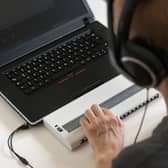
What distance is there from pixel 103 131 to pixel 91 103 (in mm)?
85

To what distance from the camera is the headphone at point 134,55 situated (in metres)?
0.71

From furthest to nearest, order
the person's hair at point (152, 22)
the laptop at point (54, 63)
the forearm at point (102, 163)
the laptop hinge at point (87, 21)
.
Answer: the laptop hinge at point (87, 21), the laptop at point (54, 63), the forearm at point (102, 163), the person's hair at point (152, 22)

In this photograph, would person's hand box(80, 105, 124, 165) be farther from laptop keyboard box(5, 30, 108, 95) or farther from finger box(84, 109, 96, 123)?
laptop keyboard box(5, 30, 108, 95)

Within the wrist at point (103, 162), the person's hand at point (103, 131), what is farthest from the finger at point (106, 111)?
the wrist at point (103, 162)

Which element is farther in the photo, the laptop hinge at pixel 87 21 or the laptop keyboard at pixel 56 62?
the laptop hinge at pixel 87 21

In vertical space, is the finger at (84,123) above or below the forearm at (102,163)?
above

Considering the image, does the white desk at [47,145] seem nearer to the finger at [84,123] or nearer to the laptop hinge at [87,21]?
the finger at [84,123]

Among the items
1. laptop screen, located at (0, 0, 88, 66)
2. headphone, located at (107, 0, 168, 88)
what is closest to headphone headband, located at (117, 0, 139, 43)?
headphone, located at (107, 0, 168, 88)

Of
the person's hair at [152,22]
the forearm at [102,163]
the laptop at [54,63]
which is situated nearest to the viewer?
the person's hair at [152,22]

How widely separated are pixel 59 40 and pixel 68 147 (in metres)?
0.38

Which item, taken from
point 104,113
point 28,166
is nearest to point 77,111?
point 104,113

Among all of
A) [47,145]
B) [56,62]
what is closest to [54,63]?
[56,62]

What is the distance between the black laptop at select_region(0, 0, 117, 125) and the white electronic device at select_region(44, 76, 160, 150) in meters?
0.03

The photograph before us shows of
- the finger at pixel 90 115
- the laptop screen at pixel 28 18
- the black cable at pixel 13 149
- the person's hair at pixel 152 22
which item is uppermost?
the person's hair at pixel 152 22
